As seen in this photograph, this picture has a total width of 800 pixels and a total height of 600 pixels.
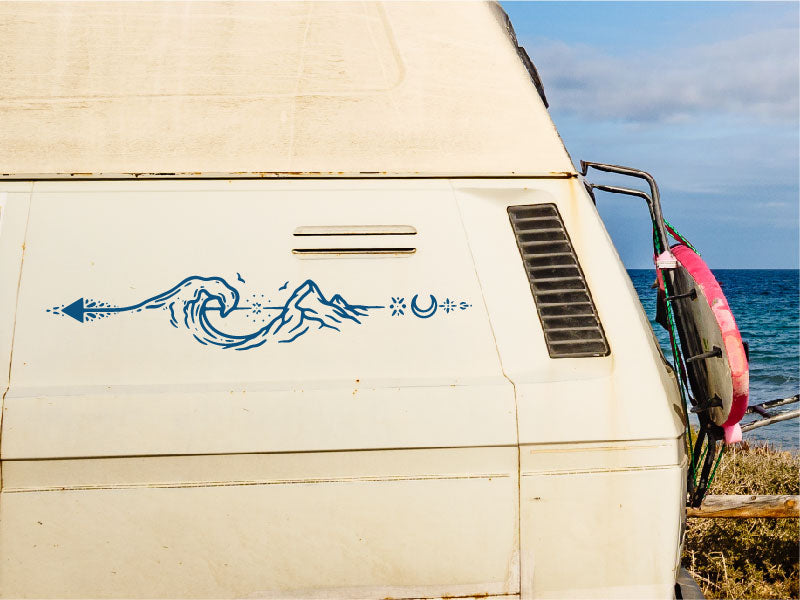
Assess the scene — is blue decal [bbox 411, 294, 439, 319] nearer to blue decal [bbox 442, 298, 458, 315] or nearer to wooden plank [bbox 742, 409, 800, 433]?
blue decal [bbox 442, 298, 458, 315]

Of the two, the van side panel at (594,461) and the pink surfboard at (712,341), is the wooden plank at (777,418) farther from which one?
the van side panel at (594,461)

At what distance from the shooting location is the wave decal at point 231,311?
2.58 m

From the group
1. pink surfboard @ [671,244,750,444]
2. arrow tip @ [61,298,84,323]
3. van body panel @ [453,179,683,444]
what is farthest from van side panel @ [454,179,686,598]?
arrow tip @ [61,298,84,323]

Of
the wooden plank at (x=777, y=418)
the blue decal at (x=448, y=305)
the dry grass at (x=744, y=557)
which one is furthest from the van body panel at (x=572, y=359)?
the dry grass at (x=744, y=557)

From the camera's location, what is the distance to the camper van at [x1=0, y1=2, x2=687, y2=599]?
2490 millimetres

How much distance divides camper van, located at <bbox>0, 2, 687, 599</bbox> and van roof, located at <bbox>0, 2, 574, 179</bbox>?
1 centimetres

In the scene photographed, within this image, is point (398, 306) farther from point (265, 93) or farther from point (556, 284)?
point (265, 93)

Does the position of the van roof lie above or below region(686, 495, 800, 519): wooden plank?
above

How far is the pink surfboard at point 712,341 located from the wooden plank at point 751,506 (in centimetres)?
195

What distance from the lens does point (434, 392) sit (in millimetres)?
2533

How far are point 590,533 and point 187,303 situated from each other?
1.54 meters

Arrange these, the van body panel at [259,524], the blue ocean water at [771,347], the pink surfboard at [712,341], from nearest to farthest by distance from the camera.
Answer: the van body panel at [259,524] → the pink surfboard at [712,341] → the blue ocean water at [771,347]

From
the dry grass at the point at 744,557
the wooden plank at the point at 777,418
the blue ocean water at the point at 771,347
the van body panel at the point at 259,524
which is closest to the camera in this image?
the van body panel at the point at 259,524

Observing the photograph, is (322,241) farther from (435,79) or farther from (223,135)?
(435,79)
